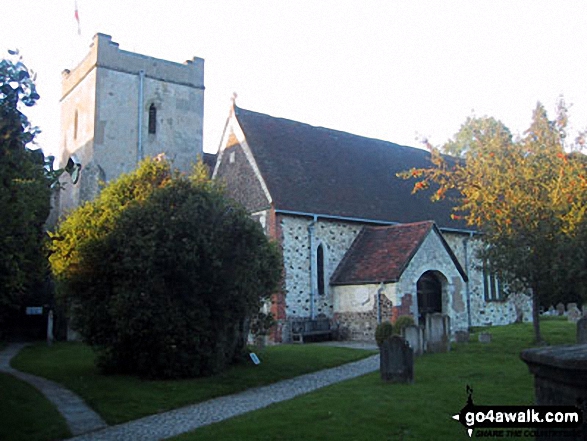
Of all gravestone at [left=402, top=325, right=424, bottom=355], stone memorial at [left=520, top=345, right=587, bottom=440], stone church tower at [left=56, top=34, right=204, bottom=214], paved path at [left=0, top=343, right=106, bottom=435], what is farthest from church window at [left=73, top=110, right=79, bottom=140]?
stone memorial at [left=520, top=345, right=587, bottom=440]

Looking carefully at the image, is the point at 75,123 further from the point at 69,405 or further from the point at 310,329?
the point at 69,405

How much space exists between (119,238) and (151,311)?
2160 mm

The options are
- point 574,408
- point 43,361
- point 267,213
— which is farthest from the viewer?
point 267,213

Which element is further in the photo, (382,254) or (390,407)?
(382,254)

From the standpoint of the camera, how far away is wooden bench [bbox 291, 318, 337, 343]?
25484 millimetres

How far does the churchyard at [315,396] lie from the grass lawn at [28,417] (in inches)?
0.7

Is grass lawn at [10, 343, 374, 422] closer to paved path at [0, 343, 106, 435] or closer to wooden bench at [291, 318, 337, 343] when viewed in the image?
paved path at [0, 343, 106, 435]

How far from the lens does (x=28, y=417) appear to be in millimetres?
11570

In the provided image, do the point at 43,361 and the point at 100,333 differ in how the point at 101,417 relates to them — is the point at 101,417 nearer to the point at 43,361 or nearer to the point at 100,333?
the point at 100,333

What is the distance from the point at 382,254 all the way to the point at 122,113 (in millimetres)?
18073

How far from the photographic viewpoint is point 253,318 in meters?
18.9

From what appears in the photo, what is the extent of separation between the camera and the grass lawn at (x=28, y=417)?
1049cm

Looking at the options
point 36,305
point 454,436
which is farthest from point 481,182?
point 36,305

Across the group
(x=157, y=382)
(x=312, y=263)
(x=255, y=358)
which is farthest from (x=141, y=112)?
(x=157, y=382)
